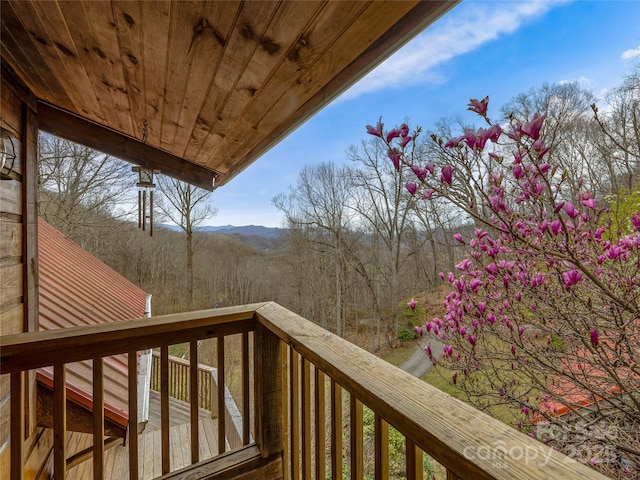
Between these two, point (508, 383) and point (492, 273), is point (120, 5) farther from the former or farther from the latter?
point (508, 383)

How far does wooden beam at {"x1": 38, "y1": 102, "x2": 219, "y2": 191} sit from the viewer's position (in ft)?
7.63

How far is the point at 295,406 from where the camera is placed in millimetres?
1279

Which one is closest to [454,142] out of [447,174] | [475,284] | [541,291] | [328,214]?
[447,174]

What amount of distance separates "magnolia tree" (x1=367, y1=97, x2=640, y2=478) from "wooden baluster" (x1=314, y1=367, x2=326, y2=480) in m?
1.09

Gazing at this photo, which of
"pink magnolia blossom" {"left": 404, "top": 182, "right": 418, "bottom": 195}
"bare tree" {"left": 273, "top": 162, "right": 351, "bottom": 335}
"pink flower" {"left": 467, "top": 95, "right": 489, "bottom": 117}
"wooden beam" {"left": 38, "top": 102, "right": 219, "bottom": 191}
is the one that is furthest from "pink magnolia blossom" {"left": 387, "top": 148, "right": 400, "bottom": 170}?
"bare tree" {"left": 273, "top": 162, "right": 351, "bottom": 335}

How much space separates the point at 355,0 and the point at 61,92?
6.41 feet

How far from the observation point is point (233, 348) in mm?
8656

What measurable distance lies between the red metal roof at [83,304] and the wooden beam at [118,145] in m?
1.27

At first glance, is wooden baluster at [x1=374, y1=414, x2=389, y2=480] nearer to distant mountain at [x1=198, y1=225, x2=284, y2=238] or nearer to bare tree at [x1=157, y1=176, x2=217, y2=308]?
bare tree at [x1=157, y1=176, x2=217, y2=308]

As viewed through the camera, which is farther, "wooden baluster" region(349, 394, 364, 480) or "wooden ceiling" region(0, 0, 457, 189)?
"wooden ceiling" region(0, 0, 457, 189)

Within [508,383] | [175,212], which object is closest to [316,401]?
[508,383]

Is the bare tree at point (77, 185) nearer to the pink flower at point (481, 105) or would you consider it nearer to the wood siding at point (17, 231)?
the wood siding at point (17, 231)

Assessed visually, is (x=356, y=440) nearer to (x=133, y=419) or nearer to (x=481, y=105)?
(x=133, y=419)

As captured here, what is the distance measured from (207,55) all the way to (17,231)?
1.35 m
